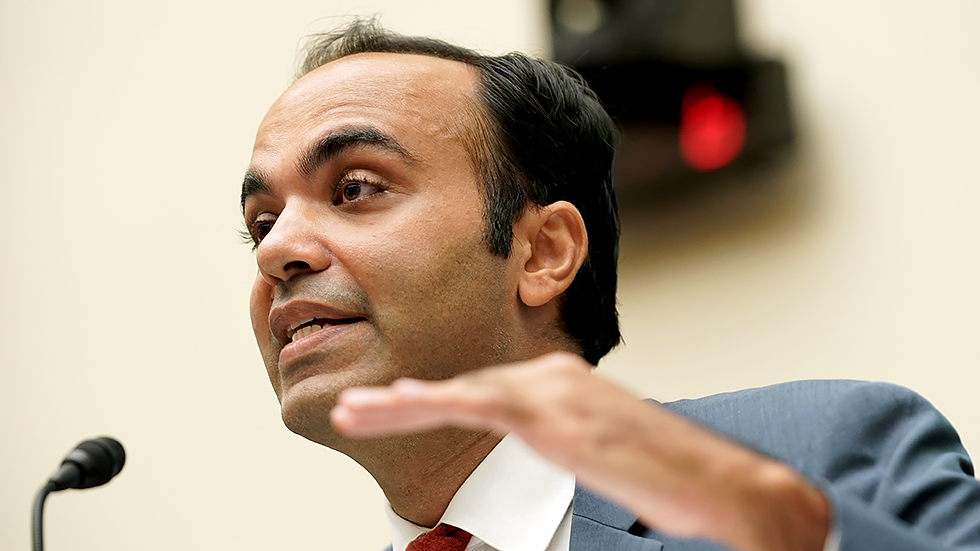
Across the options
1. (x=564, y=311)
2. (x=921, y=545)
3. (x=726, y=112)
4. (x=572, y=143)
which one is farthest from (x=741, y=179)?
(x=921, y=545)

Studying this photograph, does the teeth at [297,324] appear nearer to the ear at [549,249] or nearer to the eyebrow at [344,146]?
the eyebrow at [344,146]

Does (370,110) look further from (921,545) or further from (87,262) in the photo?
(87,262)

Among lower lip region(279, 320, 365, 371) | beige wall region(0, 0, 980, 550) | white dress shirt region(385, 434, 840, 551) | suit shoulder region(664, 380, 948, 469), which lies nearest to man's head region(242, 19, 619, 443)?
lower lip region(279, 320, 365, 371)

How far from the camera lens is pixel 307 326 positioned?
152cm

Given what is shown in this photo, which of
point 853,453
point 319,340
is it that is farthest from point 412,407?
point 319,340

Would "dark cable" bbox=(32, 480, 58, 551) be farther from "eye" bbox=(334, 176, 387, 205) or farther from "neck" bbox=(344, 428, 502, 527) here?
"eye" bbox=(334, 176, 387, 205)

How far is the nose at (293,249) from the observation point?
1.47 meters

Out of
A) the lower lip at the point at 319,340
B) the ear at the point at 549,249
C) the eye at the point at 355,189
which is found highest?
the eye at the point at 355,189

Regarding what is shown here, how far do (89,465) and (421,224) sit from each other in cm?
61

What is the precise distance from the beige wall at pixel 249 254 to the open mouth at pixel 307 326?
101cm

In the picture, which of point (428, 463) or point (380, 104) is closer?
point (428, 463)

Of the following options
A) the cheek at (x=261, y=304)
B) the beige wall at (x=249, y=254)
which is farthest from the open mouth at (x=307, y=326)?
the beige wall at (x=249, y=254)

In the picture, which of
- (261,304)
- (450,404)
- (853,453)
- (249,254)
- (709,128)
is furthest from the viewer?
(249,254)

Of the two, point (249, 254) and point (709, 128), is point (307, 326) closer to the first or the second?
point (709, 128)
